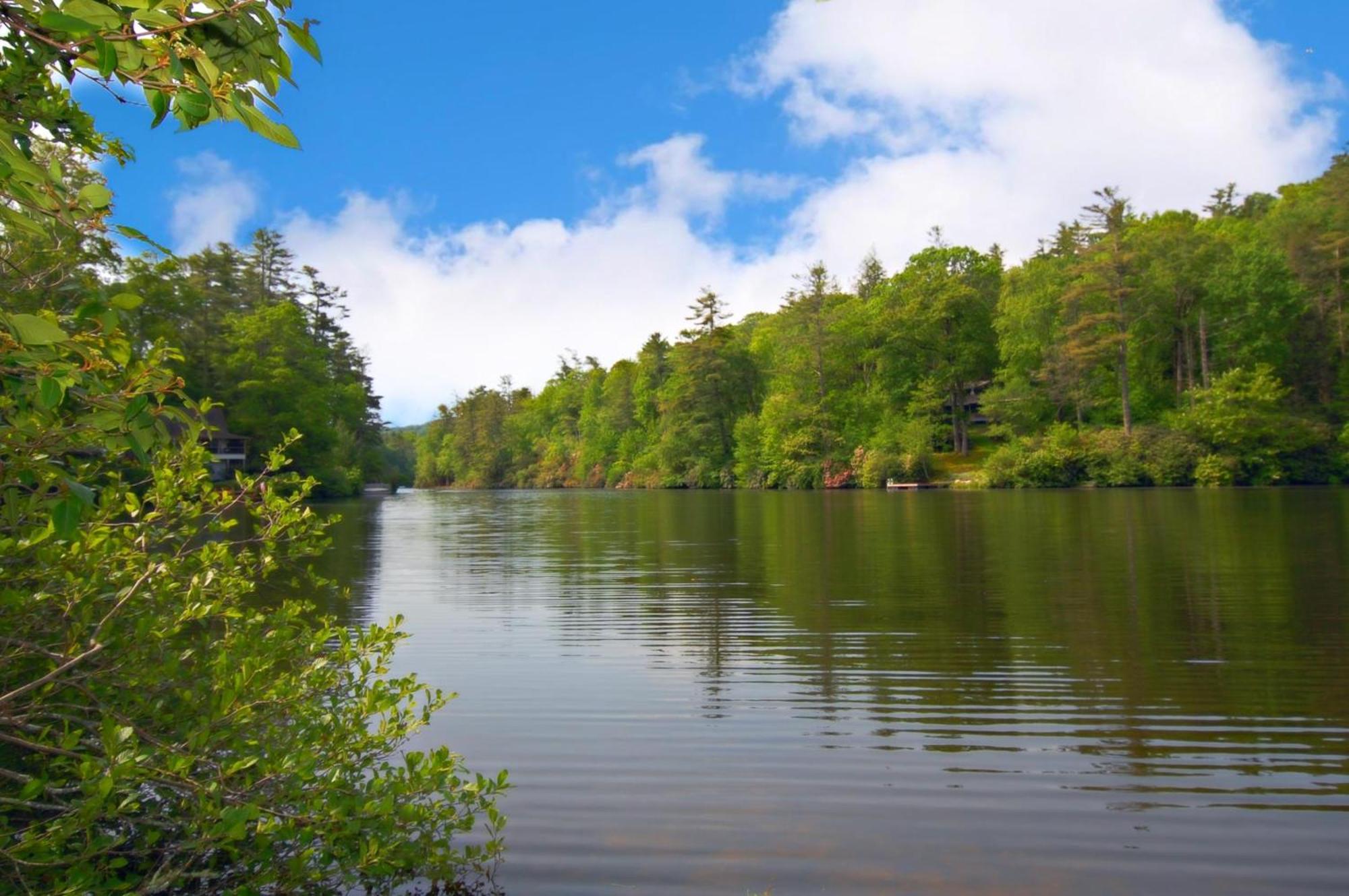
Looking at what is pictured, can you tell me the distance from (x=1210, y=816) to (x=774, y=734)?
257cm

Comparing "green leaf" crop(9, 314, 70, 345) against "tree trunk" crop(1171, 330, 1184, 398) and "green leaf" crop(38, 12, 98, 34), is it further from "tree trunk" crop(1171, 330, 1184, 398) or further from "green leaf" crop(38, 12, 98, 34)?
"tree trunk" crop(1171, 330, 1184, 398)

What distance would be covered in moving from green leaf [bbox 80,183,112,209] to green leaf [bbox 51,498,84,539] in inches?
23.8

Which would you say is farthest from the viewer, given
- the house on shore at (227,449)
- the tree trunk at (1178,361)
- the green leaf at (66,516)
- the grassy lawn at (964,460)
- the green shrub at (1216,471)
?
the grassy lawn at (964,460)

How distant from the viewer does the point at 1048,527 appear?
21984mm

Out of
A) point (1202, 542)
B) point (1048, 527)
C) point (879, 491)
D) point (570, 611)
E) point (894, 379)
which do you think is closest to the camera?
point (570, 611)

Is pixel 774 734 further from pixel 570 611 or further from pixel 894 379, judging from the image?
pixel 894 379

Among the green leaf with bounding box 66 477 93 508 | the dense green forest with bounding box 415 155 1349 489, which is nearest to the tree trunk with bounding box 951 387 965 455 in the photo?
the dense green forest with bounding box 415 155 1349 489

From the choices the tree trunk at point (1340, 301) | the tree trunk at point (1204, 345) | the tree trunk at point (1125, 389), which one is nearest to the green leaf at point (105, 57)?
the tree trunk at point (1125, 389)

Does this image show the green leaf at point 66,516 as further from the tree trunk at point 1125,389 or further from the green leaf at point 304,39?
the tree trunk at point 1125,389

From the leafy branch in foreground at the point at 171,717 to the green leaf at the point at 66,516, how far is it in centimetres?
55

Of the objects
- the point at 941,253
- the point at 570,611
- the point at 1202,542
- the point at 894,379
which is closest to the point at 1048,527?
the point at 1202,542

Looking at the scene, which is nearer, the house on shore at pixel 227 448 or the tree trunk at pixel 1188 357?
the house on shore at pixel 227 448

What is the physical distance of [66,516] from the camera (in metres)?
1.70

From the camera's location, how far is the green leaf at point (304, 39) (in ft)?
5.05
